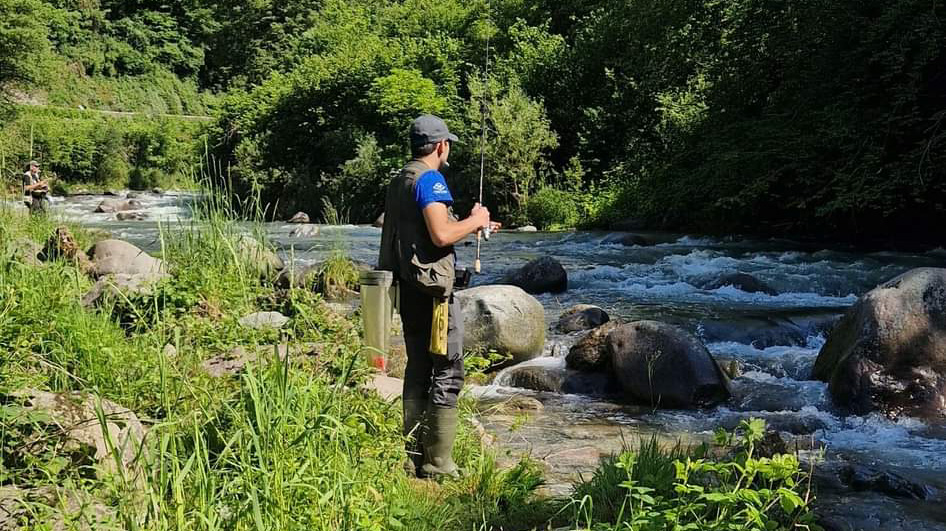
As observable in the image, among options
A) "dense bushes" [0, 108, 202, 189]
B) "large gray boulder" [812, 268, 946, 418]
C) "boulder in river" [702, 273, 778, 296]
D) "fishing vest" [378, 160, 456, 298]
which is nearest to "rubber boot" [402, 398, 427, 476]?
"fishing vest" [378, 160, 456, 298]

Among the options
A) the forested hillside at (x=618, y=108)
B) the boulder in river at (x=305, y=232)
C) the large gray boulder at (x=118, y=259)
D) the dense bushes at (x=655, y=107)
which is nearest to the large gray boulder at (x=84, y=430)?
the forested hillside at (x=618, y=108)

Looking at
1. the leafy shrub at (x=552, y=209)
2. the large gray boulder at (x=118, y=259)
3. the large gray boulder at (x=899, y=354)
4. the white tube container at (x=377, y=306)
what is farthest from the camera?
the leafy shrub at (x=552, y=209)

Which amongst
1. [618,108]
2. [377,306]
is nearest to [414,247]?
[377,306]

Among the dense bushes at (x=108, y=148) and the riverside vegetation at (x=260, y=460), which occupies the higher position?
the dense bushes at (x=108, y=148)

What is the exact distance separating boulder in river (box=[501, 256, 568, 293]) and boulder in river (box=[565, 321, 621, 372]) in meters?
4.05

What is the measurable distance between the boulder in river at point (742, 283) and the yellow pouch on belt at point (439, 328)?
8733mm

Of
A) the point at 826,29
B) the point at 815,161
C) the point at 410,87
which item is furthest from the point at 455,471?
the point at 410,87

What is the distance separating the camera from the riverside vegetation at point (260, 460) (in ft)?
9.88

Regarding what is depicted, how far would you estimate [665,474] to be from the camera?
383 cm

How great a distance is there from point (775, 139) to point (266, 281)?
472 inches

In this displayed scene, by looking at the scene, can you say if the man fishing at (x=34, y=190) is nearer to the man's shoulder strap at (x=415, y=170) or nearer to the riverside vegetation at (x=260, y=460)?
the riverside vegetation at (x=260, y=460)

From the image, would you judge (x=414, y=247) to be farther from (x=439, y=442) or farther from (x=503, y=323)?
(x=503, y=323)

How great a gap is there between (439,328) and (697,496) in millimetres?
1380

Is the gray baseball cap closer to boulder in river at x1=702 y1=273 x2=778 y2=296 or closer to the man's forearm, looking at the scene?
the man's forearm
